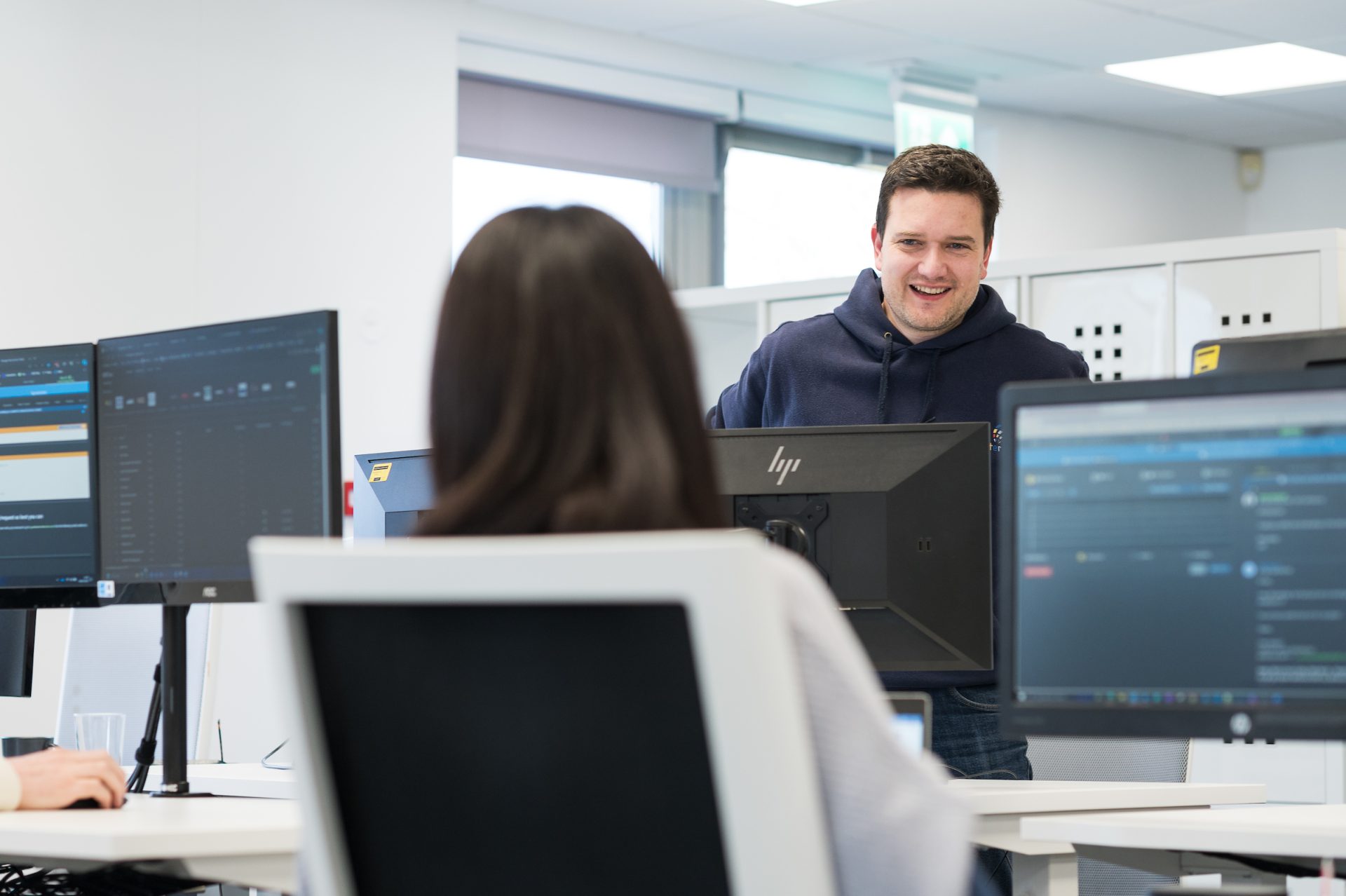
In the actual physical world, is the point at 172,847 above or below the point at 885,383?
below

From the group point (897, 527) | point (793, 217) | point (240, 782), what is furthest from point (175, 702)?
point (793, 217)

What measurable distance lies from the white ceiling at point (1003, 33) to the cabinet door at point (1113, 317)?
5.01 ft

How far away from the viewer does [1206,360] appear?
6.41ft

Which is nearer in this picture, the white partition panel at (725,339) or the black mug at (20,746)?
the black mug at (20,746)

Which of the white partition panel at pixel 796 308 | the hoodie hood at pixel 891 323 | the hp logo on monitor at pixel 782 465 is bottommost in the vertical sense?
the hp logo on monitor at pixel 782 465

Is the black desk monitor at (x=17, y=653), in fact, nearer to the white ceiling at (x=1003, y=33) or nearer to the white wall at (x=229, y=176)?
the white wall at (x=229, y=176)

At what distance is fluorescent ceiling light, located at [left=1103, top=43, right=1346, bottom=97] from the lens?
19.6 ft

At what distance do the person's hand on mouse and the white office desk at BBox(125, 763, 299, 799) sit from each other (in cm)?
24

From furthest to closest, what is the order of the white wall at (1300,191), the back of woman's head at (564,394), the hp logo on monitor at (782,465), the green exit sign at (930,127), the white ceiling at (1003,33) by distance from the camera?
the white wall at (1300,191) → the green exit sign at (930,127) → the white ceiling at (1003,33) → the hp logo on monitor at (782,465) → the back of woman's head at (564,394)

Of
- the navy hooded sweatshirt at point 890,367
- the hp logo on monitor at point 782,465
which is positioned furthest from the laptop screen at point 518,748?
the navy hooded sweatshirt at point 890,367

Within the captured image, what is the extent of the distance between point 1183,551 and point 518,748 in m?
0.72

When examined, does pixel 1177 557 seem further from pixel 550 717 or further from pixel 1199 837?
pixel 550 717

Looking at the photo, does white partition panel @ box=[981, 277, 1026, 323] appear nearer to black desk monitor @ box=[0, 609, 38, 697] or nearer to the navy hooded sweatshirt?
the navy hooded sweatshirt

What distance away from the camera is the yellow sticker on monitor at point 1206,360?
1.93 m
